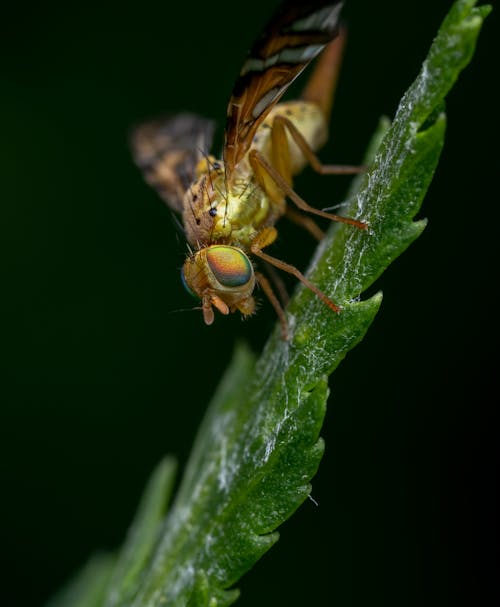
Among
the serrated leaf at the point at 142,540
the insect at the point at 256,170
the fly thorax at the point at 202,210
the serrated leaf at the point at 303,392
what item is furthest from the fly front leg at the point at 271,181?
the serrated leaf at the point at 142,540

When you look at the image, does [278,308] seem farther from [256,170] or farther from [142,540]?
[142,540]

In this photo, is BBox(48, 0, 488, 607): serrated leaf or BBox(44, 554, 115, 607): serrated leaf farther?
BBox(44, 554, 115, 607): serrated leaf

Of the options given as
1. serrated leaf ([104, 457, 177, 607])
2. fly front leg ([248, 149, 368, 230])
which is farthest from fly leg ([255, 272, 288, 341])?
serrated leaf ([104, 457, 177, 607])

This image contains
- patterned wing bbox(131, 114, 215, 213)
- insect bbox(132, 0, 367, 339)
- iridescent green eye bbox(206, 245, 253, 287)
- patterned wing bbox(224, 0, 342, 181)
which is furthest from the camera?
patterned wing bbox(131, 114, 215, 213)

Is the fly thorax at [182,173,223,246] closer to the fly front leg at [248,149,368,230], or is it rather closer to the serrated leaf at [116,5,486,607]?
the fly front leg at [248,149,368,230]

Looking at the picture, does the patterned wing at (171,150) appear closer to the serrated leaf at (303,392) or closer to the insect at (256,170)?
the insect at (256,170)

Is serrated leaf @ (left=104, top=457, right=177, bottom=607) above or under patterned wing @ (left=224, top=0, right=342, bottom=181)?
under

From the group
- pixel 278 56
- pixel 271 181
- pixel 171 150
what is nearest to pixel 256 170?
pixel 271 181
